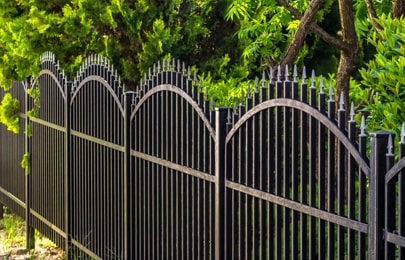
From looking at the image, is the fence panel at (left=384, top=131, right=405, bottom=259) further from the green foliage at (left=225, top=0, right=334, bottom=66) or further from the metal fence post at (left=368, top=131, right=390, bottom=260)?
the green foliage at (left=225, top=0, right=334, bottom=66)

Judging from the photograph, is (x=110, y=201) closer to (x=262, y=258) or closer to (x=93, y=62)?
(x=93, y=62)

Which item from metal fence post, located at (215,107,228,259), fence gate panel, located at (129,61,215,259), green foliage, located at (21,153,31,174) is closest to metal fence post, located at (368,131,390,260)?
metal fence post, located at (215,107,228,259)

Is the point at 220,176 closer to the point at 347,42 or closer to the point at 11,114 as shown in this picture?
the point at 347,42

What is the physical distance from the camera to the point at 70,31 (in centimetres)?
929

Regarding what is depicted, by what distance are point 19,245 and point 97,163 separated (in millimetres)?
3230

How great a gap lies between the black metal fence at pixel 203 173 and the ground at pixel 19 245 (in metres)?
0.34

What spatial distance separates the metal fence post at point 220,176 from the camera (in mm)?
5359

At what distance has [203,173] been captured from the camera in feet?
18.4

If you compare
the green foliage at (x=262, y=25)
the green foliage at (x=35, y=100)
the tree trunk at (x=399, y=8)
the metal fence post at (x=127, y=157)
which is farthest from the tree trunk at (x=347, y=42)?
the green foliage at (x=35, y=100)

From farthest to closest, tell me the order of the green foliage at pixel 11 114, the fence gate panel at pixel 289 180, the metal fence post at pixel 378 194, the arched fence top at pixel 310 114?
the green foliage at pixel 11 114, the fence gate panel at pixel 289 180, the arched fence top at pixel 310 114, the metal fence post at pixel 378 194

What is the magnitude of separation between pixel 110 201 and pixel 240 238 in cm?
243

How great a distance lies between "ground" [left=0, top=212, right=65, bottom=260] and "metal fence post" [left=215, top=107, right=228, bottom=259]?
13.7 ft

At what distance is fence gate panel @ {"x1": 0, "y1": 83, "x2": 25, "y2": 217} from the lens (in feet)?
35.0

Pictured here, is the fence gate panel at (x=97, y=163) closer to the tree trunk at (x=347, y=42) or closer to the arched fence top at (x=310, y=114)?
the tree trunk at (x=347, y=42)
